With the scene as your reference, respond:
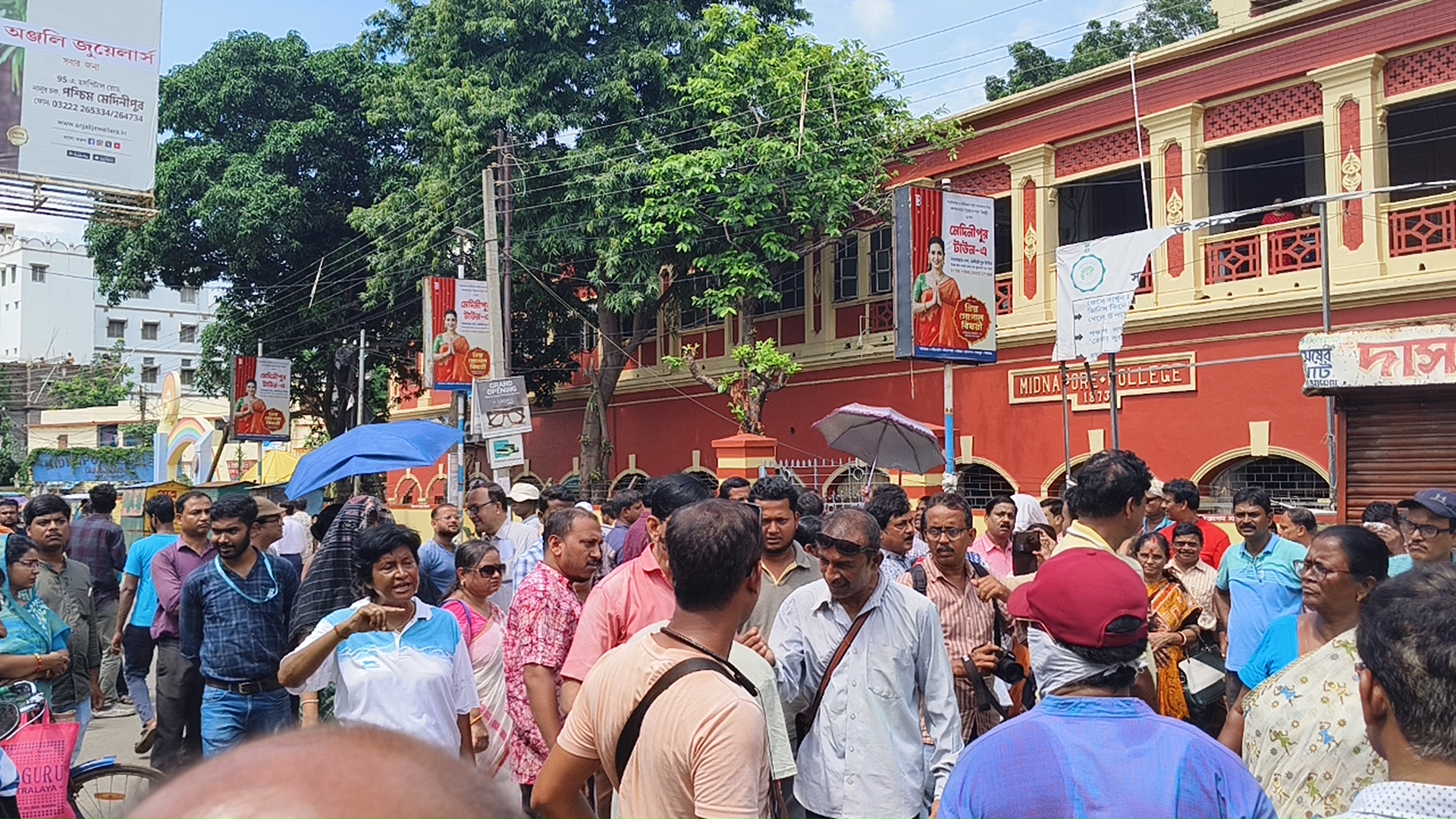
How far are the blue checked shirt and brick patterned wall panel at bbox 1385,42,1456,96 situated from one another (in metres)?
14.3

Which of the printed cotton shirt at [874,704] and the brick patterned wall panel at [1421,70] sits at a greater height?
the brick patterned wall panel at [1421,70]

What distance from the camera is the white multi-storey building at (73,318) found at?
2458 inches

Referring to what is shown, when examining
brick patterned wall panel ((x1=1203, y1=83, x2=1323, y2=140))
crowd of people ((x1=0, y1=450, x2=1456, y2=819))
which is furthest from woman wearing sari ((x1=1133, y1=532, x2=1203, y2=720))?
brick patterned wall panel ((x1=1203, y1=83, x2=1323, y2=140))

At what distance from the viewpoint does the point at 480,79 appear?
70.3 feet

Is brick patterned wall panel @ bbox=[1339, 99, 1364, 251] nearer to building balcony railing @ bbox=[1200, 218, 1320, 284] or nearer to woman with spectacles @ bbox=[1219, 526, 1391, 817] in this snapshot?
building balcony railing @ bbox=[1200, 218, 1320, 284]

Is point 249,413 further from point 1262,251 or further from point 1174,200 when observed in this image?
point 1262,251

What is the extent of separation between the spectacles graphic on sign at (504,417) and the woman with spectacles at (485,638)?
903 cm

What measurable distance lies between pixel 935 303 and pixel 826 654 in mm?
11831

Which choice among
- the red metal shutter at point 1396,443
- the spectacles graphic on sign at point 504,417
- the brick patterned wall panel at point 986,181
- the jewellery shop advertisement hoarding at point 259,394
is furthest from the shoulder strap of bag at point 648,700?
the jewellery shop advertisement hoarding at point 259,394

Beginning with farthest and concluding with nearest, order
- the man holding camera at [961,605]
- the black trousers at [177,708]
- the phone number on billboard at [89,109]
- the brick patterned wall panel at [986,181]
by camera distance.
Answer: the brick patterned wall panel at [986,181]
the phone number on billboard at [89,109]
the black trousers at [177,708]
the man holding camera at [961,605]

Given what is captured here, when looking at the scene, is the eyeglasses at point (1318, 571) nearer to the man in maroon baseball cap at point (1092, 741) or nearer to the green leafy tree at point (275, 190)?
the man in maroon baseball cap at point (1092, 741)

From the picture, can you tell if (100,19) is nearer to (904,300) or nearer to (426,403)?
(904,300)

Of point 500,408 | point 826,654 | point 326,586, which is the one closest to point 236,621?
point 326,586

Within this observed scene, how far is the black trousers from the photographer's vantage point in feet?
20.6
